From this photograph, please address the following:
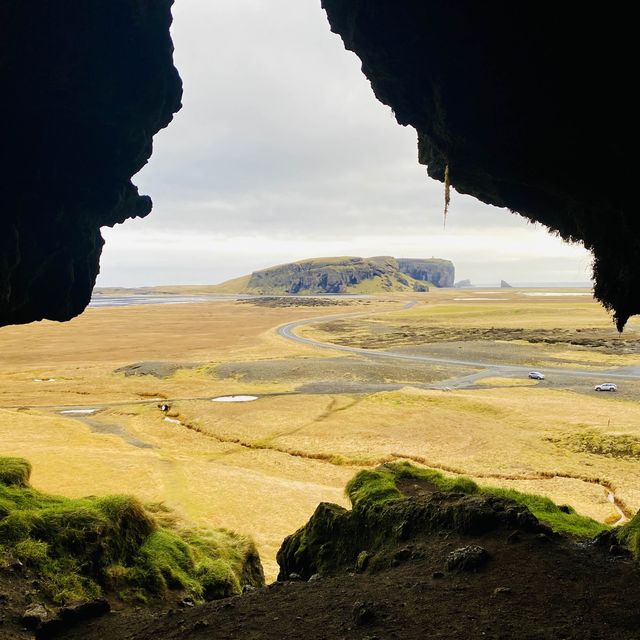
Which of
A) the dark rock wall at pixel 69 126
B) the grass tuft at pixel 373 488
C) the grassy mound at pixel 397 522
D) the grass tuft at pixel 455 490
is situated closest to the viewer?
the grassy mound at pixel 397 522

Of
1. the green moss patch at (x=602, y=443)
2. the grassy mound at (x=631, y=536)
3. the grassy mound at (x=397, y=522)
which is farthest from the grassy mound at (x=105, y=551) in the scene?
the green moss patch at (x=602, y=443)

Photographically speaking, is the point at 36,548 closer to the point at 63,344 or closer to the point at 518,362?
the point at 518,362

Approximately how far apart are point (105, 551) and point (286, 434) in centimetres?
3030

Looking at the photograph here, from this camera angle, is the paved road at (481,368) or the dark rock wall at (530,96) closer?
the dark rock wall at (530,96)

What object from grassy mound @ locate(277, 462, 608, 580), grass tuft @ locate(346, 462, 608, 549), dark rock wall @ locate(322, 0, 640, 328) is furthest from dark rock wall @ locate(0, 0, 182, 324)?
grass tuft @ locate(346, 462, 608, 549)

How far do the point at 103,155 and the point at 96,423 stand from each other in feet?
120

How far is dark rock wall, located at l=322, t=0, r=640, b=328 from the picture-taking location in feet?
43.3

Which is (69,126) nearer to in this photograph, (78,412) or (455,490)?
(455,490)

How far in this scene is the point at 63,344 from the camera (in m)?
115

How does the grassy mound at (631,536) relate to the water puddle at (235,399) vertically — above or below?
above

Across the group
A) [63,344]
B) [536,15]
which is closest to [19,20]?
[536,15]

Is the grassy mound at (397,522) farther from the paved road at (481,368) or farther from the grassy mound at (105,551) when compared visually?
the paved road at (481,368)

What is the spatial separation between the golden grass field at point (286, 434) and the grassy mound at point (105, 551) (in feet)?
19.7

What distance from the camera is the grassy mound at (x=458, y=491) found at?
48.3 ft
